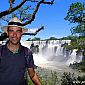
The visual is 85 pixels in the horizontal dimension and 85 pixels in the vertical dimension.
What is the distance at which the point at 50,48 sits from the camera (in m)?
64.0

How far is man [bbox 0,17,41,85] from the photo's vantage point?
14.3 feet

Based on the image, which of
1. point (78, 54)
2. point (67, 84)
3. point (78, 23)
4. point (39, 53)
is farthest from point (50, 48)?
point (67, 84)

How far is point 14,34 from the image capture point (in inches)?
175

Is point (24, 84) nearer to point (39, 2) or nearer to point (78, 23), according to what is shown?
point (39, 2)

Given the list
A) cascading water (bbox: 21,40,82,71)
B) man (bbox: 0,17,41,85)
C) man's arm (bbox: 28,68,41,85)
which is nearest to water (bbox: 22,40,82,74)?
cascading water (bbox: 21,40,82,71)

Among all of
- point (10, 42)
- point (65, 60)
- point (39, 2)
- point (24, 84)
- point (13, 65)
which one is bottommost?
point (65, 60)

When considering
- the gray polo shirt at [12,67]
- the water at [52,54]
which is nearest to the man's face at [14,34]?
the gray polo shirt at [12,67]

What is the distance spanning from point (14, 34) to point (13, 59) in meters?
0.35

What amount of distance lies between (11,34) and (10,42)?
0.12 m

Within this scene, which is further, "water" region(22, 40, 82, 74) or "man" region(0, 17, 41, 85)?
"water" region(22, 40, 82, 74)

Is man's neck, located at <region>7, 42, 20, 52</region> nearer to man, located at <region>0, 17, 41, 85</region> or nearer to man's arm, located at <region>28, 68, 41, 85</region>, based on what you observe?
man, located at <region>0, 17, 41, 85</region>

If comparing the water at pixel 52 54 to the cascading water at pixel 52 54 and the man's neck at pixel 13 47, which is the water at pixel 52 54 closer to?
the cascading water at pixel 52 54

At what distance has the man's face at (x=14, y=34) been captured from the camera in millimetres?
4434

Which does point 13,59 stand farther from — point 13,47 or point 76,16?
point 76,16
